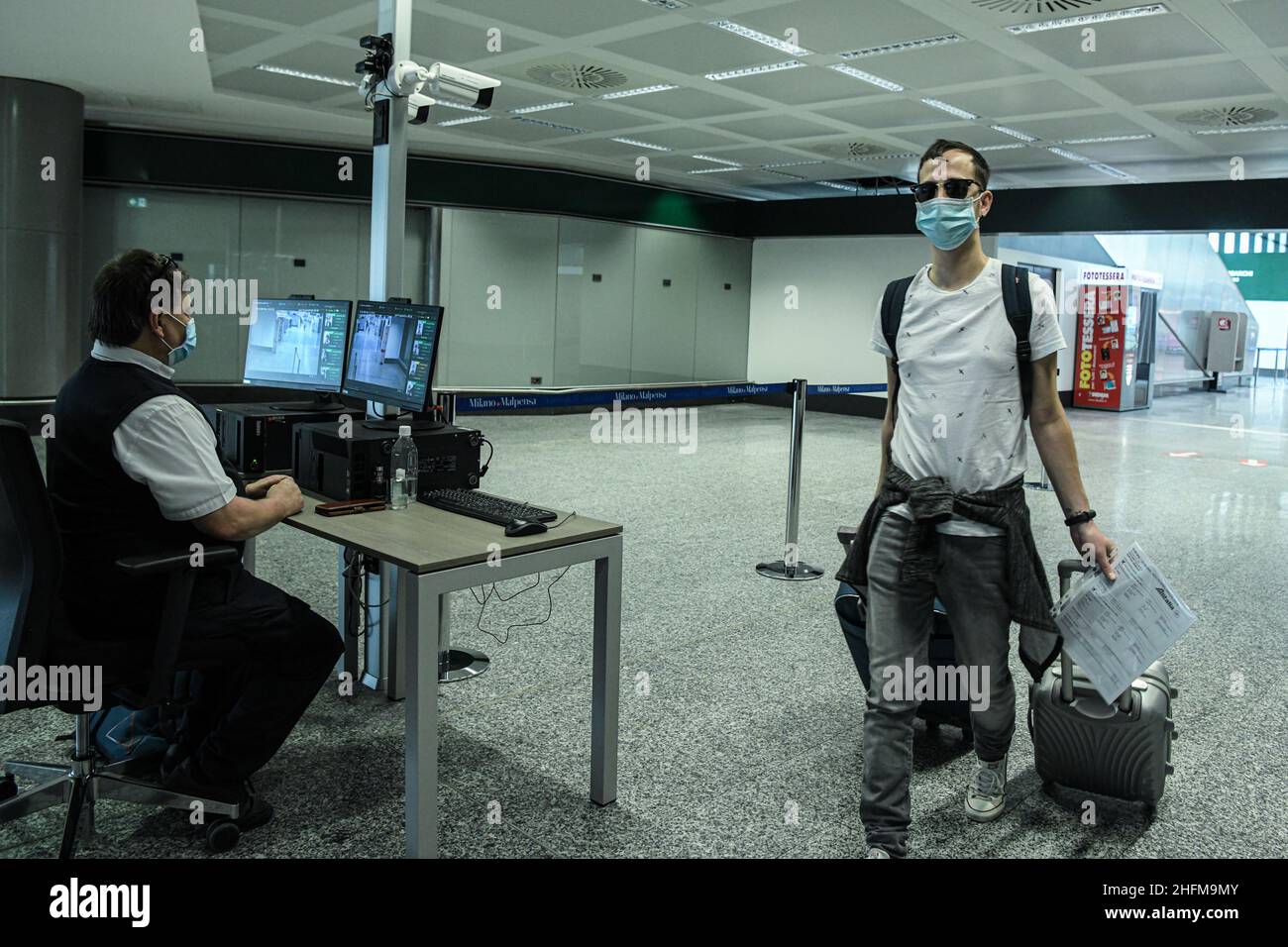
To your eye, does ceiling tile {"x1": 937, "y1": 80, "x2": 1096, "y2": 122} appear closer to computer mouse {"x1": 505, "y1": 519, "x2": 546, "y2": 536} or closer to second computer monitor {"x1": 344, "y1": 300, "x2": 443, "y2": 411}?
second computer monitor {"x1": 344, "y1": 300, "x2": 443, "y2": 411}

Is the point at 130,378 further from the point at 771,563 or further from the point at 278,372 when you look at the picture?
the point at 771,563

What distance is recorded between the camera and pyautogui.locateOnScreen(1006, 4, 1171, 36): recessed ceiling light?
220 inches

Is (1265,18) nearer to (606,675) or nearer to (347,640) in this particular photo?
(606,675)

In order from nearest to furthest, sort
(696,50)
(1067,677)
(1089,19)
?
(1067,677) < (1089,19) < (696,50)

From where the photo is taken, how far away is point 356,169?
36.0 ft

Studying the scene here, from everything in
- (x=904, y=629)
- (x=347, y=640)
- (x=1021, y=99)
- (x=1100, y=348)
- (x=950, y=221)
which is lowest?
(x=347, y=640)

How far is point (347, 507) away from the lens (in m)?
2.67

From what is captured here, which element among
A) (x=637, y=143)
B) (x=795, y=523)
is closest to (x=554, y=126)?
(x=637, y=143)

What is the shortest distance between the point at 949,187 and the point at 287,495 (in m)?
1.72

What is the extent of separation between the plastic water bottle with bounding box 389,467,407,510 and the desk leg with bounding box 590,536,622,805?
0.59 metres
